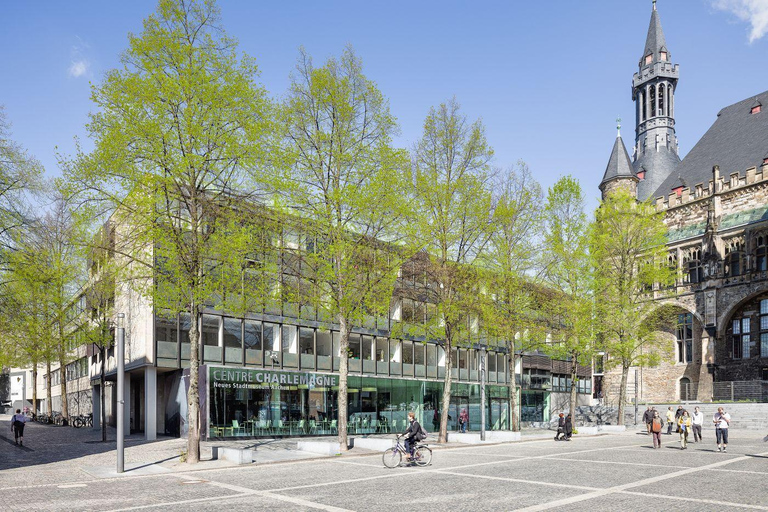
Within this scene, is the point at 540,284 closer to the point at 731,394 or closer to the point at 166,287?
the point at 166,287

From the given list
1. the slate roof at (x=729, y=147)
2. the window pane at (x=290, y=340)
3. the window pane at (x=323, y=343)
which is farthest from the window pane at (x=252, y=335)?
the slate roof at (x=729, y=147)

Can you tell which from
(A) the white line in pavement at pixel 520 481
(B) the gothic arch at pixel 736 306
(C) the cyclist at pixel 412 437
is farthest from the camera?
(B) the gothic arch at pixel 736 306

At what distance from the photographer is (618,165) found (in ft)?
212

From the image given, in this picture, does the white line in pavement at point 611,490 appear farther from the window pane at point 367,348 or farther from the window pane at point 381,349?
the window pane at point 381,349

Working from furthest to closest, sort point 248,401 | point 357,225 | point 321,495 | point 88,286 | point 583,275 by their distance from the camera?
A: point 88,286 → point 583,275 → point 248,401 → point 357,225 → point 321,495

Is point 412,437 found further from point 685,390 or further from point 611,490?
point 685,390

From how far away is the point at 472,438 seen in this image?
29.2 metres

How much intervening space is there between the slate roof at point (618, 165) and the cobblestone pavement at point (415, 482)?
138 feet

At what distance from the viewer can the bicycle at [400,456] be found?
765 inches

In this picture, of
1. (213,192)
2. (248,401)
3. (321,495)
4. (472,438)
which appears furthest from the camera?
(248,401)

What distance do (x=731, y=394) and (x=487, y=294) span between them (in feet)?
90.3

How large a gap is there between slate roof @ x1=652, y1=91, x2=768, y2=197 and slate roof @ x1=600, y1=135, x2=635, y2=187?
407 centimetres

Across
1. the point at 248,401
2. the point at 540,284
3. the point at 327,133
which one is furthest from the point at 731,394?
the point at 327,133

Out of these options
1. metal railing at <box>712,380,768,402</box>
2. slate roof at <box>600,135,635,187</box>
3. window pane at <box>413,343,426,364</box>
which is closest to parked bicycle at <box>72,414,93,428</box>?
window pane at <box>413,343,426,364</box>
